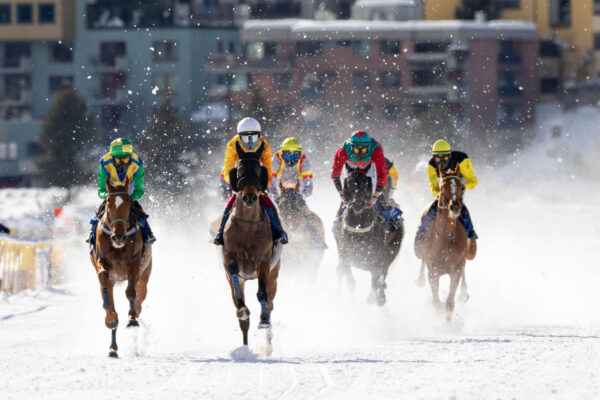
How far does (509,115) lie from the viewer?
8412cm

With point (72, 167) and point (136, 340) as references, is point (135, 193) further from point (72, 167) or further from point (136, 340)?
point (72, 167)

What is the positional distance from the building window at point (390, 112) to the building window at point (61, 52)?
2017 cm

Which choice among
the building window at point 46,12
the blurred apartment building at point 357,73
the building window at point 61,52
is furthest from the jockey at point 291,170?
the building window at point 61,52

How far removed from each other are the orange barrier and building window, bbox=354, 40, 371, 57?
51707 millimetres

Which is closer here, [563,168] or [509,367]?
[509,367]

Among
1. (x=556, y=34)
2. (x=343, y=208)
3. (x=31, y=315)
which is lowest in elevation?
(x=31, y=315)

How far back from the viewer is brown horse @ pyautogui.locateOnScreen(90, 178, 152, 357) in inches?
629

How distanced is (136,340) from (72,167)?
53.7 m

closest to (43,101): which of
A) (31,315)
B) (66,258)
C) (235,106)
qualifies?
(235,106)

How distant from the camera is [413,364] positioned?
48.0 ft

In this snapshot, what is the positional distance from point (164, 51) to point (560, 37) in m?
27.2

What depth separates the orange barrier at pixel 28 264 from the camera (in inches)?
1139

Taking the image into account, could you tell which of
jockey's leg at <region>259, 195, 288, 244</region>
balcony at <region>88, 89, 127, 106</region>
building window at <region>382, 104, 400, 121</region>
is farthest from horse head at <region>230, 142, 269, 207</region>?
balcony at <region>88, 89, 127, 106</region>

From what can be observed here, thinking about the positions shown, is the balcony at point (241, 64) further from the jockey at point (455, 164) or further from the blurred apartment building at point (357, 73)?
the jockey at point (455, 164)
